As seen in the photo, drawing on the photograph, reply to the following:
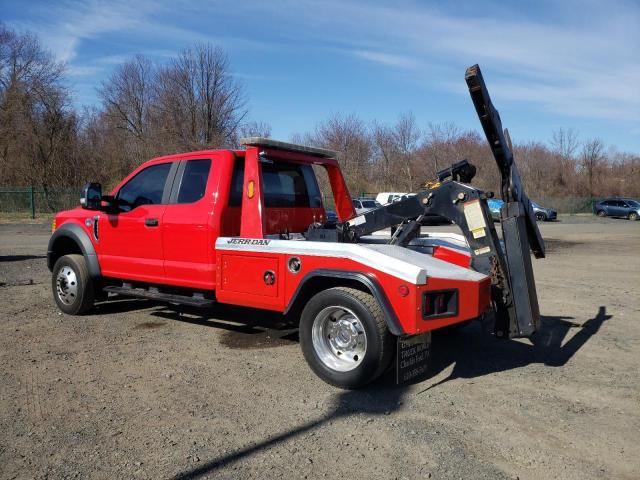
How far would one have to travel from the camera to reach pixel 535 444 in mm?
3732

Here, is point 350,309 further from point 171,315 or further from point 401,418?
point 171,315

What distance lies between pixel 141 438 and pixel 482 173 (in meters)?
54.1

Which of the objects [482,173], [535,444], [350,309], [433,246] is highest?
[482,173]

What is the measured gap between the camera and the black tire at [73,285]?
714 cm

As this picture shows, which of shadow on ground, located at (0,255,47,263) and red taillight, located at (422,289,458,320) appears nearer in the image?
red taillight, located at (422,289,458,320)

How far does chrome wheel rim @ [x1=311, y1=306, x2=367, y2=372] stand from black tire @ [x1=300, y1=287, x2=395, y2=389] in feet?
0.09

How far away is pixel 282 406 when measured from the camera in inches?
171

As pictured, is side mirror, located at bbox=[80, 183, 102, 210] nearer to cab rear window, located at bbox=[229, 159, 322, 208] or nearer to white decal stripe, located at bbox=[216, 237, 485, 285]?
cab rear window, located at bbox=[229, 159, 322, 208]

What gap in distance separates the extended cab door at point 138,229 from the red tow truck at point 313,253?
2cm

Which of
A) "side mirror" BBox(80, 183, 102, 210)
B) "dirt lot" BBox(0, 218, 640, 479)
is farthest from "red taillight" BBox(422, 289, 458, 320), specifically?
"side mirror" BBox(80, 183, 102, 210)

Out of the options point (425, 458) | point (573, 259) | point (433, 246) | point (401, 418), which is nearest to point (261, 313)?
point (433, 246)

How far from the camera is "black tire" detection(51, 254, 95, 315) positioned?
7141 mm

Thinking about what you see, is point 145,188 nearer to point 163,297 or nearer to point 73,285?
point 163,297

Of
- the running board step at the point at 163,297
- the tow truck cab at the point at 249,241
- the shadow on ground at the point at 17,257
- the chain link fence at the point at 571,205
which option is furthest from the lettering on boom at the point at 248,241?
the chain link fence at the point at 571,205
